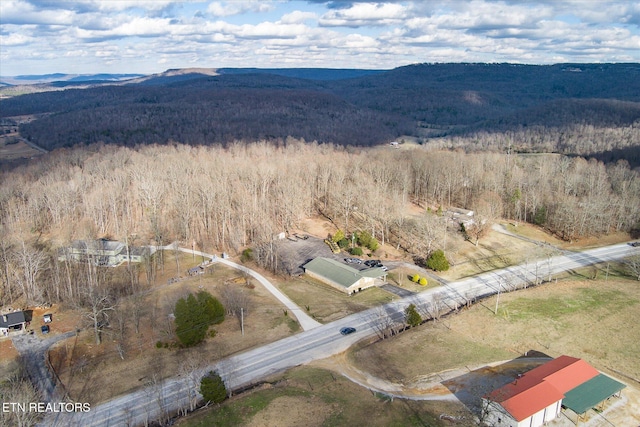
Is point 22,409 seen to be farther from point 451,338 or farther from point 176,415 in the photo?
point 451,338

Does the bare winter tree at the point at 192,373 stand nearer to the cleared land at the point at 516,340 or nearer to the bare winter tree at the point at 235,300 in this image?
the bare winter tree at the point at 235,300

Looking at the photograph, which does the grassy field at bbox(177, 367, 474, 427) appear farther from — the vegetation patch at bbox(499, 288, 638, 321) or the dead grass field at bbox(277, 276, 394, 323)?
the vegetation patch at bbox(499, 288, 638, 321)

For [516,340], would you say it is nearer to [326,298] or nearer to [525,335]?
[525,335]

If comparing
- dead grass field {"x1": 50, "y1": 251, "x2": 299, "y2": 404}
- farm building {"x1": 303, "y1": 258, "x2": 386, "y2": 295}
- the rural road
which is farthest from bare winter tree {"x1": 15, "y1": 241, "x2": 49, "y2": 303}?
farm building {"x1": 303, "y1": 258, "x2": 386, "y2": 295}

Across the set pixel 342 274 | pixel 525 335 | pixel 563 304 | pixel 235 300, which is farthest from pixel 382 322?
pixel 563 304

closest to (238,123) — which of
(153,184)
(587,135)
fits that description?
(153,184)
